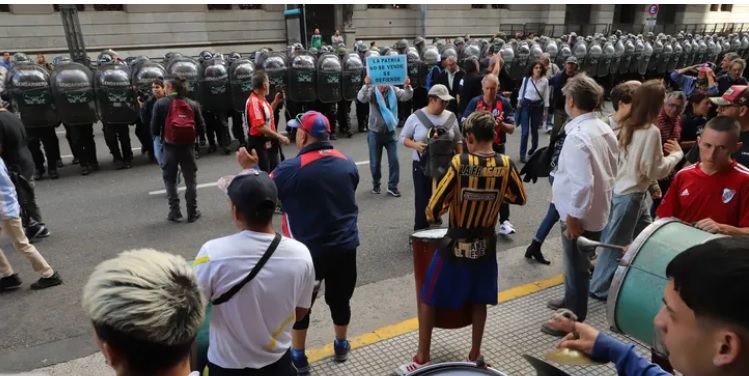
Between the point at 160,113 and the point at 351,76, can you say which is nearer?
the point at 160,113

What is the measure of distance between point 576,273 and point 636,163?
99cm

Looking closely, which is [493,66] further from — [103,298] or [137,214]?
[103,298]

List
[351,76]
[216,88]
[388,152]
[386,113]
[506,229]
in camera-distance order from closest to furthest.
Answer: [506,229] < [386,113] < [388,152] < [216,88] < [351,76]

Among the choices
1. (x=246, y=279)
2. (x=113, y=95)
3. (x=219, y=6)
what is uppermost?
(x=219, y=6)

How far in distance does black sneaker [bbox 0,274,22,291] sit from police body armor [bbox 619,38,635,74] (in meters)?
18.0

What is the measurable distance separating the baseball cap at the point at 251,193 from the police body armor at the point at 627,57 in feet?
59.2

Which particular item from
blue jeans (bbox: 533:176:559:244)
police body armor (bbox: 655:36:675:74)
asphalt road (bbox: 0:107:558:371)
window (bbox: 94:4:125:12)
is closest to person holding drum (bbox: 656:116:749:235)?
blue jeans (bbox: 533:176:559:244)

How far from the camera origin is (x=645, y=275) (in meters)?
2.59

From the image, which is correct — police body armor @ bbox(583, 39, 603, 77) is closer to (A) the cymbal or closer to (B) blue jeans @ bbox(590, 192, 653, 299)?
(B) blue jeans @ bbox(590, 192, 653, 299)

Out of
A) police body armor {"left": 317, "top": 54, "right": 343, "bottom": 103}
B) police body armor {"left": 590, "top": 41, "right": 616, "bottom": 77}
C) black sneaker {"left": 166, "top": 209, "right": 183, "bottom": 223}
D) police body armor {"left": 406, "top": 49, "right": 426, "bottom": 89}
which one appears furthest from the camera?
police body armor {"left": 590, "top": 41, "right": 616, "bottom": 77}

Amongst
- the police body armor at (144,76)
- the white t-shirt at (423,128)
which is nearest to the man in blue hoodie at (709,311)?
the white t-shirt at (423,128)

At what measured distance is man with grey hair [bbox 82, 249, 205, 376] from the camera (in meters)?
1.42

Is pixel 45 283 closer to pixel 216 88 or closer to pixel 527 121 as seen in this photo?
pixel 216 88

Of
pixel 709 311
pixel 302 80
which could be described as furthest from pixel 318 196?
pixel 302 80
